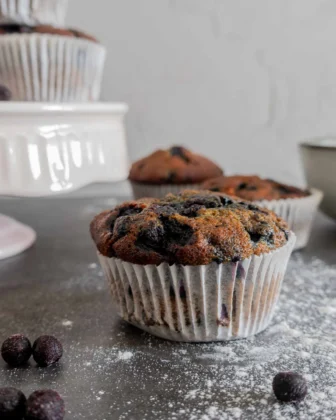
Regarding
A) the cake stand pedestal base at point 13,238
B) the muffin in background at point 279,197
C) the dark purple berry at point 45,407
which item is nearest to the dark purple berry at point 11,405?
the dark purple berry at point 45,407

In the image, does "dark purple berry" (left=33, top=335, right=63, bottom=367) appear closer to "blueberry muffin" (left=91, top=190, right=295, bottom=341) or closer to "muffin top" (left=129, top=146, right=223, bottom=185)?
"blueberry muffin" (left=91, top=190, right=295, bottom=341)

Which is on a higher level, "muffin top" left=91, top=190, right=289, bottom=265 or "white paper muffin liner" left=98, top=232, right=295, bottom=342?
"muffin top" left=91, top=190, right=289, bottom=265

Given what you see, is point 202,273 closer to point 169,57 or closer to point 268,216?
point 268,216

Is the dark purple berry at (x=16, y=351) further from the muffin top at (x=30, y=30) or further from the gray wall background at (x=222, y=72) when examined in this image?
the gray wall background at (x=222, y=72)

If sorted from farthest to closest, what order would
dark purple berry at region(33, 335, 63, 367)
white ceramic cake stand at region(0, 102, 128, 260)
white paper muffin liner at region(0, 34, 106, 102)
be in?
white paper muffin liner at region(0, 34, 106, 102)
white ceramic cake stand at region(0, 102, 128, 260)
dark purple berry at region(33, 335, 63, 367)

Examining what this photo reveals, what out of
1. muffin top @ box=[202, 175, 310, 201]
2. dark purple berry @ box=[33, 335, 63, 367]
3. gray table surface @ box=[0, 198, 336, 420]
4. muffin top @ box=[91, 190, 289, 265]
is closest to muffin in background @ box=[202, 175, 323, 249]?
muffin top @ box=[202, 175, 310, 201]

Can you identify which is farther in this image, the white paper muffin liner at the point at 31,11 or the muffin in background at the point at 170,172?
the muffin in background at the point at 170,172

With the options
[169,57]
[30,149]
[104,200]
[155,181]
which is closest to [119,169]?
[30,149]
